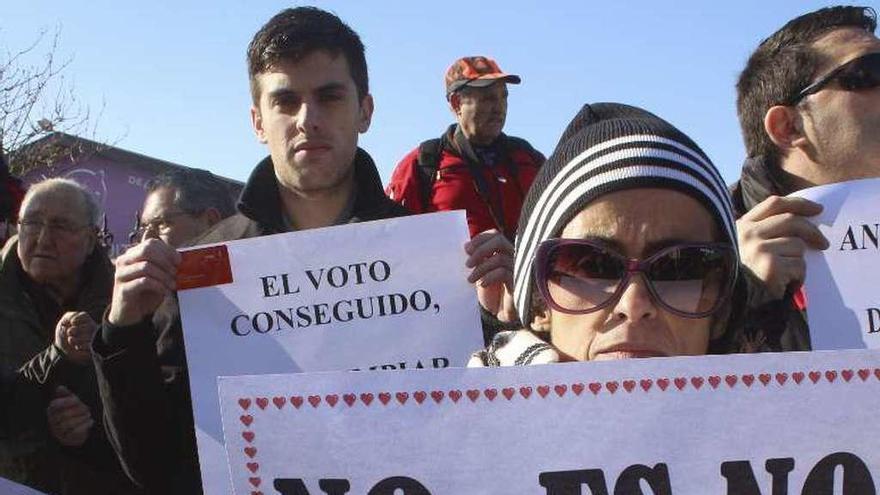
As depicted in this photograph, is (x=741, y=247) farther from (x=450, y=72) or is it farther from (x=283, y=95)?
(x=450, y=72)

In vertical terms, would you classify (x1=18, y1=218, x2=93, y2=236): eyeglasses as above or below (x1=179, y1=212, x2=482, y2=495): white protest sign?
above

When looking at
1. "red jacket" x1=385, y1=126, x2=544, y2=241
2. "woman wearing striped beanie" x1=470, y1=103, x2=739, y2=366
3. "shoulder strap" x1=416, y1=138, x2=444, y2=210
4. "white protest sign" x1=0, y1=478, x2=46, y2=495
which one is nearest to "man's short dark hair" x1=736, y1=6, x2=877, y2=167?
"woman wearing striped beanie" x1=470, y1=103, x2=739, y2=366

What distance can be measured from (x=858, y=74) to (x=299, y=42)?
1.50 m

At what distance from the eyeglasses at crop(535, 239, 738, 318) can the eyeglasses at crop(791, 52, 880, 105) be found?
93 centimetres

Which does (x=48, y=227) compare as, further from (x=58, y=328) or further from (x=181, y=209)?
(x=58, y=328)

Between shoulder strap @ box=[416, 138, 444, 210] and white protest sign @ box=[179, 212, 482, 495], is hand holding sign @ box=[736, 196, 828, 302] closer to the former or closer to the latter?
white protest sign @ box=[179, 212, 482, 495]

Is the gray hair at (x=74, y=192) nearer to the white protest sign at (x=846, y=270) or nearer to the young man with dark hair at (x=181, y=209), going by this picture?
the young man with dark hair at (x=181, y=209)

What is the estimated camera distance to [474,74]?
5.55 meters

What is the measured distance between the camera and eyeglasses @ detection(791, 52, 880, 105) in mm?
2201

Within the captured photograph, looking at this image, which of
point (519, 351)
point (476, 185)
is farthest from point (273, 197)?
point (476, 185)

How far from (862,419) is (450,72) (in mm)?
4566

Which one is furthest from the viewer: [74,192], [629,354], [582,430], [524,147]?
[524,147]

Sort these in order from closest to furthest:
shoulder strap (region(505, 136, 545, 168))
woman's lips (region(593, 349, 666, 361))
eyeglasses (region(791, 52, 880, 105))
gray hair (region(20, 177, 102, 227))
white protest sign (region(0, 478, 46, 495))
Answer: woman's lips (region(593, 349, 666, 361)) → white protest sign (region(0, 478, 46, 495)) → eyeglasses (region(791, 52, 880, 105)) → gray hair (region(20, 177, 102, 227)) → shoulder strap (region(505, 136, 545, 168))

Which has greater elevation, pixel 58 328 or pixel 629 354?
pixel 58 328
